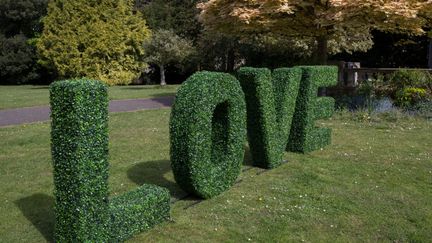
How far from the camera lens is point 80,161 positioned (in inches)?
158

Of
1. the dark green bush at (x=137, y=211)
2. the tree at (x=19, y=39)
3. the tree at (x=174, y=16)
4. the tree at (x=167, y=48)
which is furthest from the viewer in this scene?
the tree at (x=19, y=39)

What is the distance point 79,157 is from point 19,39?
119 ft

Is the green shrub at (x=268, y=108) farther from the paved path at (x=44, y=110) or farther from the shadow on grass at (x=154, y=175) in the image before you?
the paved path at (x=44, y=110)

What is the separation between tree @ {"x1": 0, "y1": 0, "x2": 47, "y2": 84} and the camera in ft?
117

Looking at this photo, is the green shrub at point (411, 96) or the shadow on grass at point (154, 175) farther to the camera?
the green shrub at point (411, 96)

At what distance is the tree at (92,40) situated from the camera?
2727cm

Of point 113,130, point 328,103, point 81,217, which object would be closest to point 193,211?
point 81,217

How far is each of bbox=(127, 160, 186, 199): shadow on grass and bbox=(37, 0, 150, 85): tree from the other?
21.0 meters

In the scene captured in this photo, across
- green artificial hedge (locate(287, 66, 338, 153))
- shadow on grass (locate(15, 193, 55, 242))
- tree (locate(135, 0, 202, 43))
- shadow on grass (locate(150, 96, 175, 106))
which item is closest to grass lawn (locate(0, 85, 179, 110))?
shadow on grass (locate(150, 96, 175, 106))

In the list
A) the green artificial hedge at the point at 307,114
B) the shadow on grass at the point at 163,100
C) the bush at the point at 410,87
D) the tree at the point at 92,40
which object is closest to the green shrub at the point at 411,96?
the bush at the point at 410,87

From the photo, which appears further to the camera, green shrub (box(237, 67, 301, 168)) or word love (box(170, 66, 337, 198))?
green shrub (box(237, 67, 301, 168))

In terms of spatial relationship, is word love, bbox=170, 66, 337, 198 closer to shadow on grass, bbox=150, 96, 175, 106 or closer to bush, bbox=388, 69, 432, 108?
bush, bbox=388, 69, 432, 108

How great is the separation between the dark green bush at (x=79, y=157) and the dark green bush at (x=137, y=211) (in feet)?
0.68

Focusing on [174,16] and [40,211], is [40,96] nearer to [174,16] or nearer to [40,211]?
[174,16]
